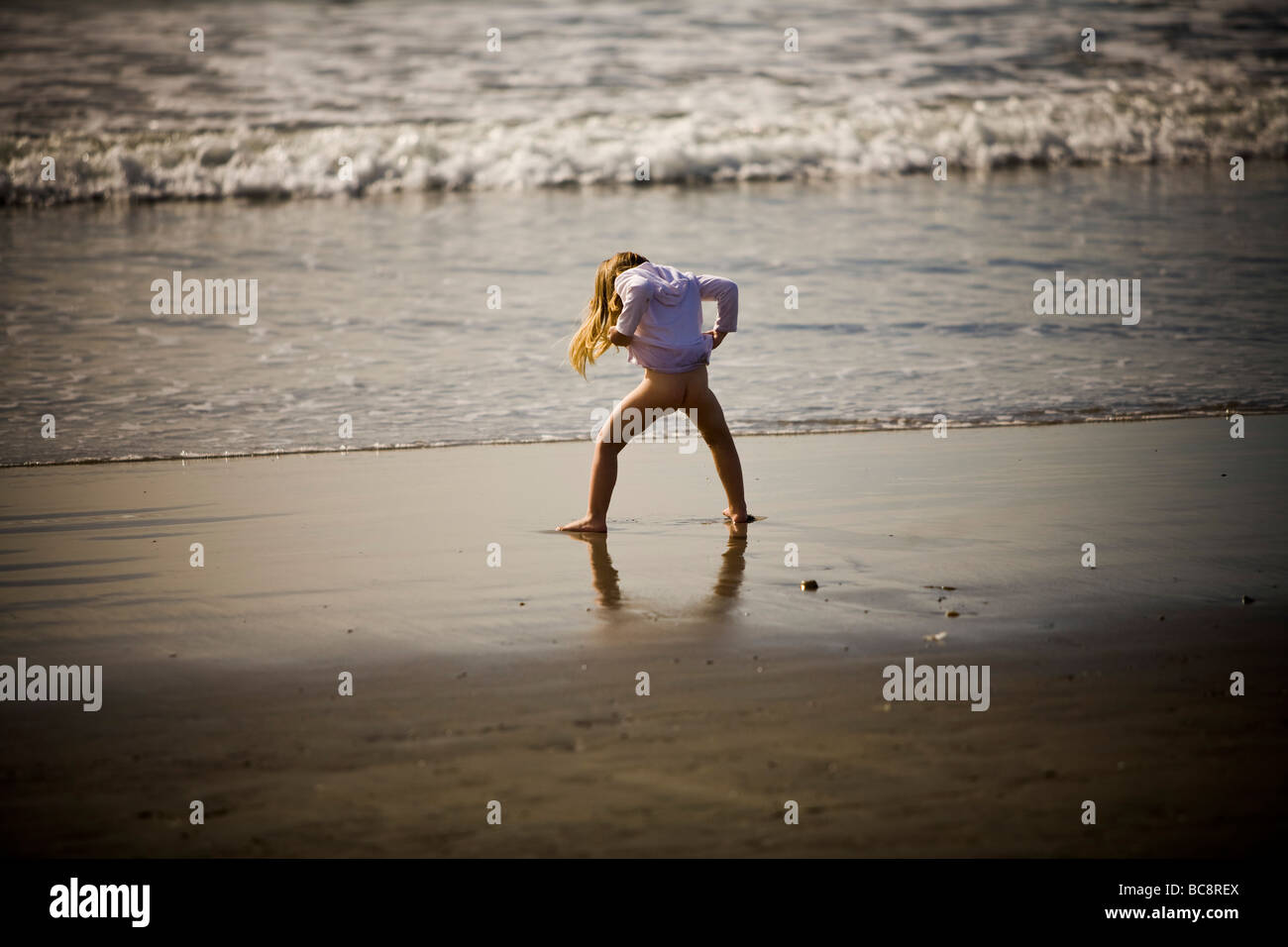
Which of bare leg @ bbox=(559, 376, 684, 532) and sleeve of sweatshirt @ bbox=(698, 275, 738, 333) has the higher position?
sleeve of sweatshirt @ bbox=(698, 275, 738, 333)

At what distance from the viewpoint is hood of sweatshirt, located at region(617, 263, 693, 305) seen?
6.68 meters

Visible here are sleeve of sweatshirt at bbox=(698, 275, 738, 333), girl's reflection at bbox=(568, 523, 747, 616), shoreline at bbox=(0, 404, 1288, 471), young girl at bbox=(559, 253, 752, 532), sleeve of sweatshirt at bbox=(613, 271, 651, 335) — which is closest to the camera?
girl's reflection at bbox=(568, 523, 747, 616)

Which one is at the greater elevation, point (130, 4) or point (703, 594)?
point (130, 4)

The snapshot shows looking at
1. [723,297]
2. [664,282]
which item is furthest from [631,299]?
[723,297]

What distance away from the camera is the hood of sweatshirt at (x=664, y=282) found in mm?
6684

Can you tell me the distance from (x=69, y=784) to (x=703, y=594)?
2604mm

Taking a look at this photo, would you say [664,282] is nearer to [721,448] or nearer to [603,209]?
[721,448]

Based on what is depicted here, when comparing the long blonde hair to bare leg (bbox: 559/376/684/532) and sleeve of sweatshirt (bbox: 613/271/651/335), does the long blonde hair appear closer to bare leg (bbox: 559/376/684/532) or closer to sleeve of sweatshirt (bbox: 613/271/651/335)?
sleeve of sweatshirt (bbox: 613/271/651/335)

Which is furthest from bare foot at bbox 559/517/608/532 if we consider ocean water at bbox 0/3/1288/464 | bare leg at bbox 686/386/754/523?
ocean water at bbox 0/3/1288/464

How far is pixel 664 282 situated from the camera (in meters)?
6.72

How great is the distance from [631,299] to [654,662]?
2534 millimetres
